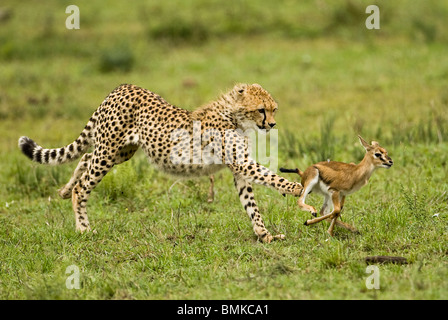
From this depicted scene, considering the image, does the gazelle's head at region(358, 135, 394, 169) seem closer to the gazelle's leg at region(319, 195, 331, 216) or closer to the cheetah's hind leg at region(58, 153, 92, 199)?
the gazelle's leg at region(319, 195, 331, 216)

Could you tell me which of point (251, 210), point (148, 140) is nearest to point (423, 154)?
point (251, 210)

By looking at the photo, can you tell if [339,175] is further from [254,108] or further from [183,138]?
[183,138]

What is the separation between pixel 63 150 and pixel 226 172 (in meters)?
2.28

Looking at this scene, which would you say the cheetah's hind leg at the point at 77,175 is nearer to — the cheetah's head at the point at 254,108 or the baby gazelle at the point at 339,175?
the cheetah's head at the point at 254,108

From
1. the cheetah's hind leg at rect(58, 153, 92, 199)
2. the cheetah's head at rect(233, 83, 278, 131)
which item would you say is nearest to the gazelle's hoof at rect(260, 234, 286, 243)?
the cheetah's head at rect(233, 83, 278, 131)

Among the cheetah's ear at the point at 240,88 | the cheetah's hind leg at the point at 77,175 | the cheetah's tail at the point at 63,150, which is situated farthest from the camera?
the cheetah's hind leg at the point at 77,175

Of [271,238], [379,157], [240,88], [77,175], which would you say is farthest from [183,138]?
[379,157]

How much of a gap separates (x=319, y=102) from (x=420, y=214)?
538 centimetres

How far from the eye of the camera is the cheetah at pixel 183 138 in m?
5.93

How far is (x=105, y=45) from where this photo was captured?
14.1 metres

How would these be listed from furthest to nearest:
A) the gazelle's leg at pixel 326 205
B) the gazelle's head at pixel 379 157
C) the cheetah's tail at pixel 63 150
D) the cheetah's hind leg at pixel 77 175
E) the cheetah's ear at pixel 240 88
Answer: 1. the cheetah's hind leg at pixel 77 175
2. the cheetah's tail at pixel 63 150
3. the cheetah's ear at pixel 240 88
4. the gazelle's leg at pixel 326 205
5. the gazelle's head at pixel 379 157

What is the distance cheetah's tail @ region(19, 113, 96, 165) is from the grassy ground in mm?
594

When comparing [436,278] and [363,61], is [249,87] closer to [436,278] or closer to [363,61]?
[436,278]

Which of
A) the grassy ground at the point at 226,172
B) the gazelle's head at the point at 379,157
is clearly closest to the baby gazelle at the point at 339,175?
the gazelle's head at the point at 379,157
